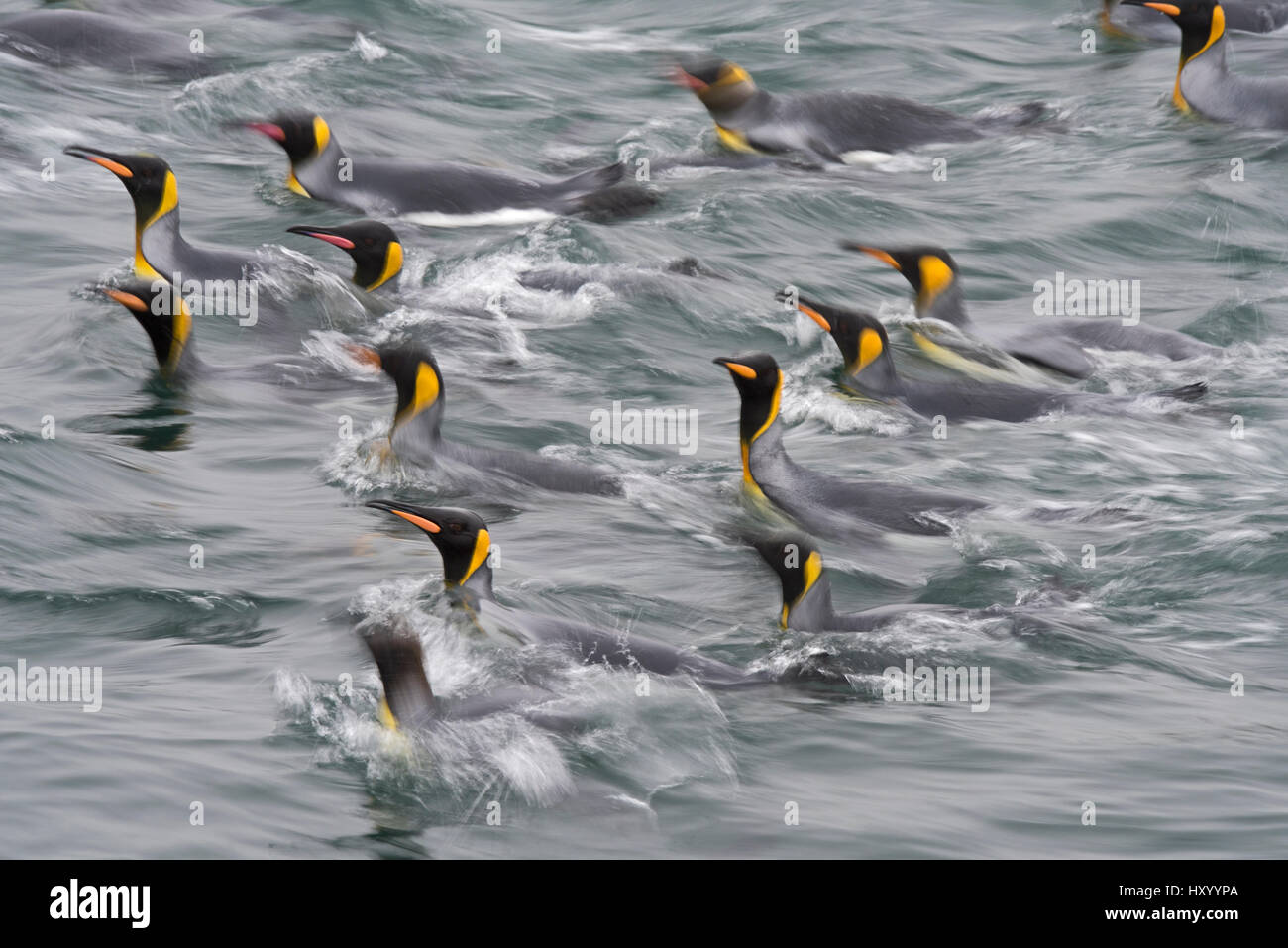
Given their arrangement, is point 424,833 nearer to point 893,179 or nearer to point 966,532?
point 966,532

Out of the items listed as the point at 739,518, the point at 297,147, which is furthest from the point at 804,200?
the point at 739,518

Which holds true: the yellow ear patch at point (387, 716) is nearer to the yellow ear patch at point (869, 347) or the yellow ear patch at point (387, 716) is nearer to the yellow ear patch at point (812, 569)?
the yellow ear patch at point (812, 569)

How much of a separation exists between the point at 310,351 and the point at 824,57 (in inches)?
322

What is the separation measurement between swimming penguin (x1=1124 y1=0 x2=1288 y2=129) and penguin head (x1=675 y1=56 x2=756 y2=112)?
3.25 m

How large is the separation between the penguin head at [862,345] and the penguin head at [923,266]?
96cm

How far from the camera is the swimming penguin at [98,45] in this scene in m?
15.1

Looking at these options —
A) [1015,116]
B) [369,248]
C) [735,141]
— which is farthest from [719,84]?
[369,248]

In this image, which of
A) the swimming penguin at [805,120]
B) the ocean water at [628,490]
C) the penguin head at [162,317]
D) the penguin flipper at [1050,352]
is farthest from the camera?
the swimming penguin at [805,120]

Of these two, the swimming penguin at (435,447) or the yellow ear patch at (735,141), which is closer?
the swimming penguin at (435,447)

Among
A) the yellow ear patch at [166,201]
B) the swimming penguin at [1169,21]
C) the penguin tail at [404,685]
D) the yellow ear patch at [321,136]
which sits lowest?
the penguin tail at [404,685]

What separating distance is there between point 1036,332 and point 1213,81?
16.6 feet

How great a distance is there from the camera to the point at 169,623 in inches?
268

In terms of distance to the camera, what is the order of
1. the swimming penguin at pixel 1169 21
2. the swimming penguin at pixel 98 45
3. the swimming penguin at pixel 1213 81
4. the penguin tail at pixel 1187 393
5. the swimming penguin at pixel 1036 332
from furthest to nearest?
the swimming penguin at pixel 1169 21
the swimming penguin at pixel 98 45
the swimming penguin at pixel 1213 81
the swimming penguin at pixel 1036 332
the penguin tail at pixel 1187 393

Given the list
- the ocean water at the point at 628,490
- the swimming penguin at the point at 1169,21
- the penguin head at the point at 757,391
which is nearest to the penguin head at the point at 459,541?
the ocean water at the point at 628,490
